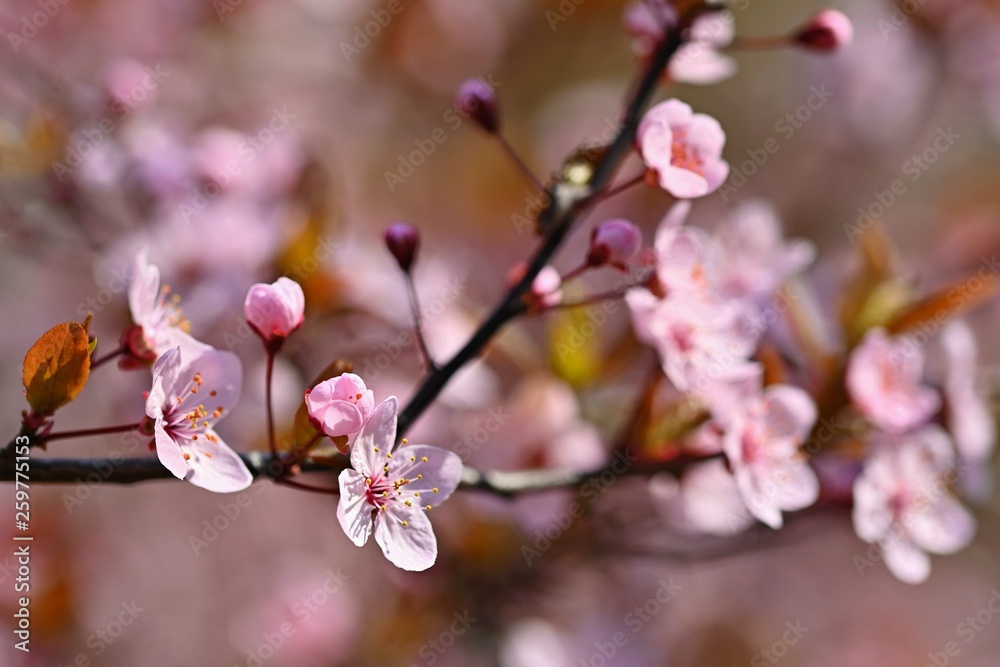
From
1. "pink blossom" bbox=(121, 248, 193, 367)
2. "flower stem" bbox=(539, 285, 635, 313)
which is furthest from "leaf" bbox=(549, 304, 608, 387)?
"pink blossom" bbox=(121, 248, 193, 367)

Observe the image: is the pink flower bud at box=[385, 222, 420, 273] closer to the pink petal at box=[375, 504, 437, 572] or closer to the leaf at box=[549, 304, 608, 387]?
the pink petal at box=[375, 504, 437, 572]

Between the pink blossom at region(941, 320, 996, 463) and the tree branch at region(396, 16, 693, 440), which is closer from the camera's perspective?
the tree branch at region(396, 16, 693, 440)

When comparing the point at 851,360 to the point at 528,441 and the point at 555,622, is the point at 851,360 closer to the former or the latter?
the point at 528,441

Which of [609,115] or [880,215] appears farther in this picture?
[880,215]

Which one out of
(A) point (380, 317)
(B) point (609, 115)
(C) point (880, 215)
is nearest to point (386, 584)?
(A) point (380, 317)

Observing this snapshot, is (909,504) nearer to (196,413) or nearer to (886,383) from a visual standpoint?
(886,383)

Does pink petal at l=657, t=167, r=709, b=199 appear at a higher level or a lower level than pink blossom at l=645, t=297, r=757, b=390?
higher

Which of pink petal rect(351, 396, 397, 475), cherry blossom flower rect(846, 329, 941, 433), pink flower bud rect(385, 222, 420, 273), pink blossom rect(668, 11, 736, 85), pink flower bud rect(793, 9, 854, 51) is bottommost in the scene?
cherry blossom flower rect(846, 329, 941, 433)
